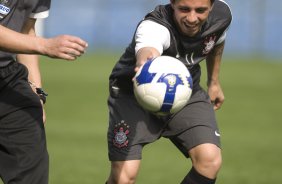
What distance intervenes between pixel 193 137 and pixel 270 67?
19.4 metres

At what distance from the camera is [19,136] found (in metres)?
6.41

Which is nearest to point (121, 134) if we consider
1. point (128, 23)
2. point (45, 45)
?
point (45, 45)

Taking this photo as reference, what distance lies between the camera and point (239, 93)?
20.8 meters

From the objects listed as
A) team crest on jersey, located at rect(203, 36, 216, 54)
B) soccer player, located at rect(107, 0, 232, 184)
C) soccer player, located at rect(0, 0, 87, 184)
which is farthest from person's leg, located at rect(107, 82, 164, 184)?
soccer player, located at rect(0, 0, 87, 184)

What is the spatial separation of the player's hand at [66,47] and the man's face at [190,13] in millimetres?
1750

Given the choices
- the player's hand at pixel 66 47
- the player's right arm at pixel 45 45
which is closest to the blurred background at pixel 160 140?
the player's right arm at pixel 45 45

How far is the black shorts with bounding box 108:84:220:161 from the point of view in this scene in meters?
7.51

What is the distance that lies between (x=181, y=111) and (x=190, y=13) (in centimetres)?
103

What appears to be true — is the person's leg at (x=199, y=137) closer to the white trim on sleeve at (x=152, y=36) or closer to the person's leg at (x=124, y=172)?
the person's leg at (x=124, y=172)

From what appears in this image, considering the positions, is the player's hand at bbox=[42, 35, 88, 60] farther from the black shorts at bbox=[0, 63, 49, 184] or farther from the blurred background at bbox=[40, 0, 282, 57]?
the blurred background at bbox=[40, 0, 282, 57]

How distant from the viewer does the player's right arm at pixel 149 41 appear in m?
6.51

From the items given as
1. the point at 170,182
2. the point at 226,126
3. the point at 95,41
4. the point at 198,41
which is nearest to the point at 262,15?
the point at 95,41

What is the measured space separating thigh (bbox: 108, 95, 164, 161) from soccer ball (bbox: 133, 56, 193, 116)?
121 cm

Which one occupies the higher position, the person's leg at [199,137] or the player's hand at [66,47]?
the player's hand at [66,47]
